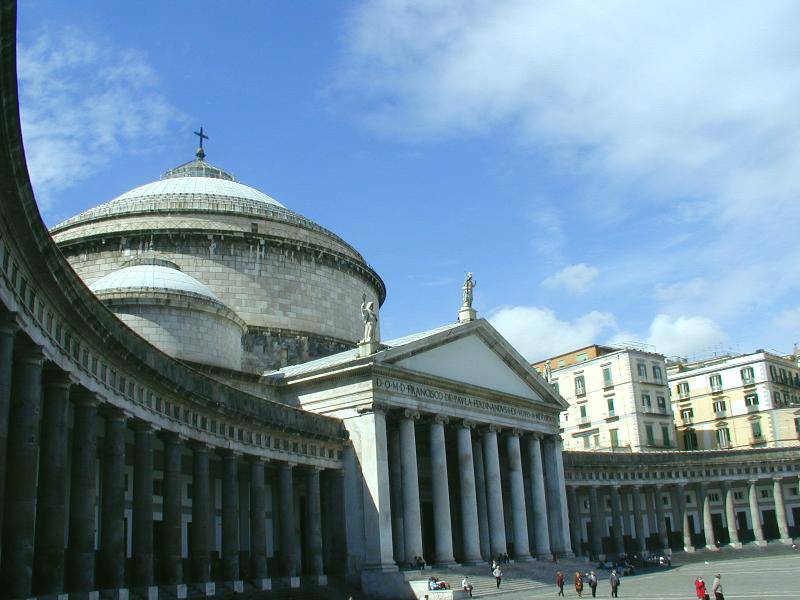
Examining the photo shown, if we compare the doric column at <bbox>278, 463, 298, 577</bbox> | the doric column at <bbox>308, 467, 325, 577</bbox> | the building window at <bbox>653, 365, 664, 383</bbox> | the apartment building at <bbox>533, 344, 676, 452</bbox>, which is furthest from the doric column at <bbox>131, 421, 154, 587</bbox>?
the building window at <bbox>653, 365, 664, 383</bbox>

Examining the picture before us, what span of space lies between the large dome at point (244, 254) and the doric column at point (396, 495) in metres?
9.82

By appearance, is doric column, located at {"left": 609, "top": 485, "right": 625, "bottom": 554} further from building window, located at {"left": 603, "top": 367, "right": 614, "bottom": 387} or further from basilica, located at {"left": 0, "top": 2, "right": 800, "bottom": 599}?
building window, located at {"left": 603, "top": 367, "right": 614, "bottom": 387}

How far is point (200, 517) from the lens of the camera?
3081 cm

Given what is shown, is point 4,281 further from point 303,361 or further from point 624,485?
point 624,485

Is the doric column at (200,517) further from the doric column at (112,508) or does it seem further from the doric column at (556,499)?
the doric column at (556,499)

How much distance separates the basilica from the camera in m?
20.5

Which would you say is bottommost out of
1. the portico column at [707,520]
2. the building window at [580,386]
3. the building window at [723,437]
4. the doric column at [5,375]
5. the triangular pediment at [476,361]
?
the portico column at [707,520]

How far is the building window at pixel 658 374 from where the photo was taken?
74.6 metres

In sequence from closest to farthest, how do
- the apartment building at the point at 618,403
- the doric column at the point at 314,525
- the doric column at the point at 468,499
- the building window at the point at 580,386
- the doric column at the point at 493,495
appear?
the doric column at the point at 314,525, the doric column at the point at 468,499, the doric column at the point at 493,495, the apartment building at the point at 618,403, the building window at the point at 580,386

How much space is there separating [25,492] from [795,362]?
3030 inches

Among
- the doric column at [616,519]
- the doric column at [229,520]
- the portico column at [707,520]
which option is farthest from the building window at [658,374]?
the doric column at [229,520]

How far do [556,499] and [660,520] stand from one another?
16.2m

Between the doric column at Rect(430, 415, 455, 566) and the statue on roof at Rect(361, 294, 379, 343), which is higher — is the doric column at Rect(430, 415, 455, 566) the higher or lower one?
the lower one

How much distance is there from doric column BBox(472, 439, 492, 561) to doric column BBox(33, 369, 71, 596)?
2950cm
